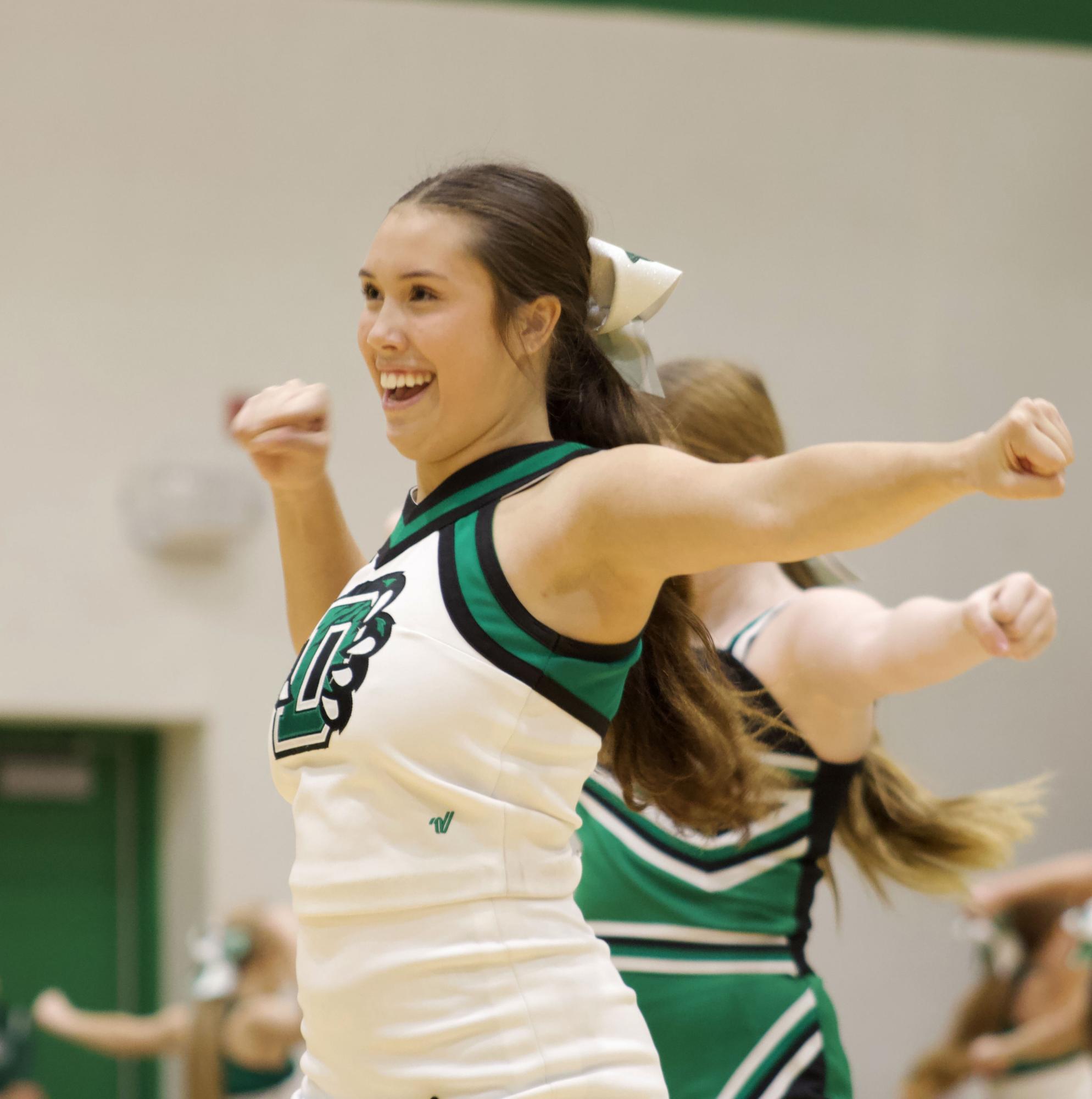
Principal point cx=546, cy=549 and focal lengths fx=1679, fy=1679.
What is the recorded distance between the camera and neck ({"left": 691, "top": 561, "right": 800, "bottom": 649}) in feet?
7.26

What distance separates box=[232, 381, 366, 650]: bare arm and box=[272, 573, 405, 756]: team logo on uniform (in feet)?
0.72

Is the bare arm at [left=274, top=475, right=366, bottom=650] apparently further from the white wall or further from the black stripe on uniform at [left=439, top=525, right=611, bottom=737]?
the white wall

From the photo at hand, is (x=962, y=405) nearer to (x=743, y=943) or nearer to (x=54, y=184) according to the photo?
(x=54, y=184)

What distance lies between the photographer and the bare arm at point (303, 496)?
161 centimetres

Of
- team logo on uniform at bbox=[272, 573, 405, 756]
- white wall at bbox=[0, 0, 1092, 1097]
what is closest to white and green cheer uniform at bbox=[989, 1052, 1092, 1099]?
white wall at bbox=[0, 0, 1092, 1097]

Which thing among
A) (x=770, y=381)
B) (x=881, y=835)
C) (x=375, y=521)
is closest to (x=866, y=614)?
(x=881, y=835)

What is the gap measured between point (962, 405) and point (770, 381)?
2.27ft

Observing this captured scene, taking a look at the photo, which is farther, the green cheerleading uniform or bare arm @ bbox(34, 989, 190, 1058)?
bare arm @ bbox(34, 989, 190, 1058)

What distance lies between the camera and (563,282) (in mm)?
1513

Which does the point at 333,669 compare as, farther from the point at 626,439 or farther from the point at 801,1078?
the point at 801,1078

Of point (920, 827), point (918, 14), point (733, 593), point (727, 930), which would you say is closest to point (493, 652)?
point (727, 930)

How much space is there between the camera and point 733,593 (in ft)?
Result: 7.34

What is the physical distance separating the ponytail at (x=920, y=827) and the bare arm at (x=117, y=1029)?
307cm

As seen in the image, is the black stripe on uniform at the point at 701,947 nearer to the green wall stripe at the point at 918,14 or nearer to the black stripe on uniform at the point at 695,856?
the black stripe on uniform at the point at 695,856
